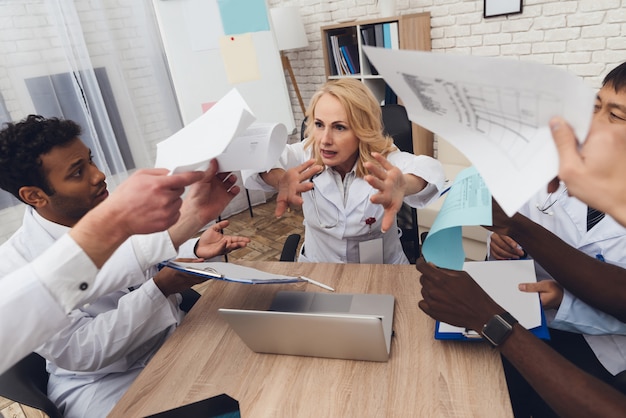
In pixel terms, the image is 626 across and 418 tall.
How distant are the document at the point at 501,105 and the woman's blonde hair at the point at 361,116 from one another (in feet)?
3.34

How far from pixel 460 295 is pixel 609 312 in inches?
19.7

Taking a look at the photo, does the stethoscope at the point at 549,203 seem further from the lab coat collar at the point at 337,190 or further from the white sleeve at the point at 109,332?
the white sleeve at the point at 109,332

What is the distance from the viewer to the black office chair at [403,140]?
73.6 inches

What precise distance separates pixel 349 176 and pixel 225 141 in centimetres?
108

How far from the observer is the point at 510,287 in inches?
41.7

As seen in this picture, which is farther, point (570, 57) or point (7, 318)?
point (570, 57)

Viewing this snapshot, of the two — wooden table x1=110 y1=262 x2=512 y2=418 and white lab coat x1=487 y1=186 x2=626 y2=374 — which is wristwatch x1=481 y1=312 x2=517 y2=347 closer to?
wooden table x1=110 y1=262 x2=512 y2=418

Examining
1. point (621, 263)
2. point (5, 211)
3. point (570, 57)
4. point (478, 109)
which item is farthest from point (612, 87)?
point (5, 211)

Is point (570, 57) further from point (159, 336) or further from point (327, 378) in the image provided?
point (159, 336)

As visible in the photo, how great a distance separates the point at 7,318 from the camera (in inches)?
27.0

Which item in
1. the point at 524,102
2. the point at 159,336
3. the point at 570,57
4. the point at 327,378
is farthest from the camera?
the point at 570,57

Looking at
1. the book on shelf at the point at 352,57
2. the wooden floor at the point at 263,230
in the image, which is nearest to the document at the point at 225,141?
the wooden floor at the point at 263,230

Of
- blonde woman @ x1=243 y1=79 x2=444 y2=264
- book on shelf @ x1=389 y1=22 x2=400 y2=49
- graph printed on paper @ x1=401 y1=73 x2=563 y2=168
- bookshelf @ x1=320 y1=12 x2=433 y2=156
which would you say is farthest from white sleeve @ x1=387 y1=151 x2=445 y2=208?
book on shelf @ x1=389 y1=22 x2=400 y2=49

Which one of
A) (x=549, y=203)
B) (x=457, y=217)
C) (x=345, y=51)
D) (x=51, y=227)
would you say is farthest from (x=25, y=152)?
(x=345, y=51)
